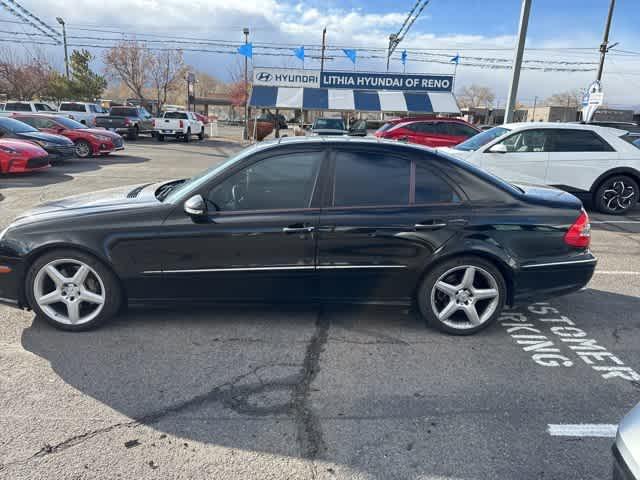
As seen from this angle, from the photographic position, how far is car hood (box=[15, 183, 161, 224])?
11.6 feet

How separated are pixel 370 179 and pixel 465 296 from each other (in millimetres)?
1230

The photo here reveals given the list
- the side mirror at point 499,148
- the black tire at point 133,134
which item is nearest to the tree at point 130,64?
the black tire at point 133,134

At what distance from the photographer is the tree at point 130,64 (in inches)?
1949

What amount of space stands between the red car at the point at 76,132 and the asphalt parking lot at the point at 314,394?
1367cm

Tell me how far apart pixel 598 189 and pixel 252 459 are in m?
8.76

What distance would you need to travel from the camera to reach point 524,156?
8.48 meters

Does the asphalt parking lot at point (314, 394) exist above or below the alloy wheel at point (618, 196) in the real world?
below

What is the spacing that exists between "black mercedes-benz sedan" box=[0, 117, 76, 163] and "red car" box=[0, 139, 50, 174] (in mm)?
1377

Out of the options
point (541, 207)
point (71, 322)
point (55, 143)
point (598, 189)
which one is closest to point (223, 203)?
point (71, 322)

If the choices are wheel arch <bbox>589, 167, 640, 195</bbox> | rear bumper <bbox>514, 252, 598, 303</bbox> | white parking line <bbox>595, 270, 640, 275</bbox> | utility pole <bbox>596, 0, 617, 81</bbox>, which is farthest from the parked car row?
utility pole <bbox>596, 0, 617, 81</bbox>

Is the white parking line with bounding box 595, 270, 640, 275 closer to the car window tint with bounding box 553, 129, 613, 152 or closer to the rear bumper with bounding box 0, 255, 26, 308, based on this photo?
the car window tint with bounding box 553, 129, 613, 152

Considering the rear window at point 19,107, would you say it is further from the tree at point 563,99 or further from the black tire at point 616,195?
the tree at point 563,99

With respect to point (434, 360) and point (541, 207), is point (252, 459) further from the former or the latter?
point (541, 207)

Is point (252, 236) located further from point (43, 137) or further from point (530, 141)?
point (43, 137)
